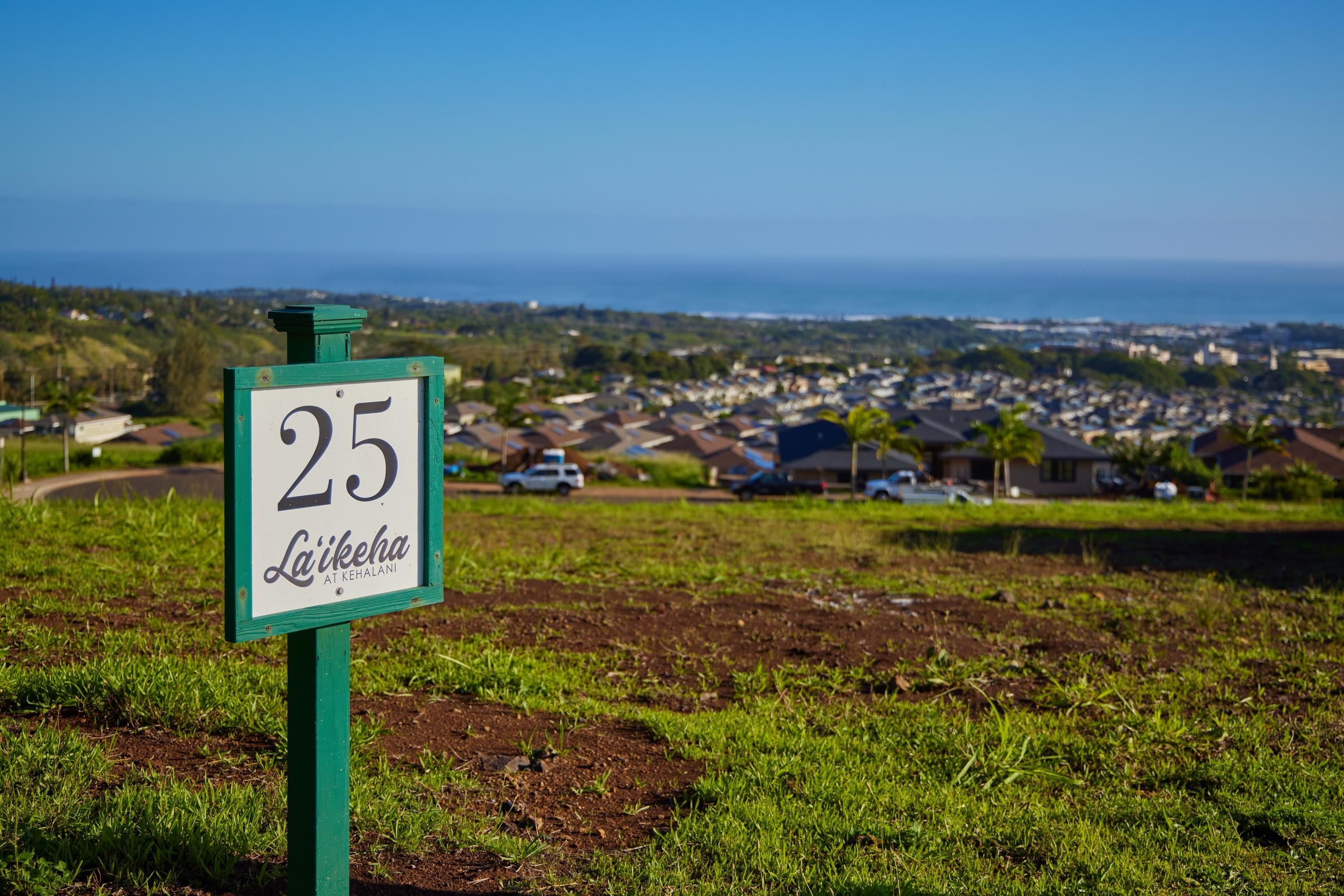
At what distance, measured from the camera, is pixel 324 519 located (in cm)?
270

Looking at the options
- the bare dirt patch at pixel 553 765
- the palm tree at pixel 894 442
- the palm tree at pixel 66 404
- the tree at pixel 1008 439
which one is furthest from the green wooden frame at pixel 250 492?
the palm tree at pixel 66 404

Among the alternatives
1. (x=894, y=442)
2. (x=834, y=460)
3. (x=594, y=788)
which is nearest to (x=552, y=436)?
(x=834, y=460)

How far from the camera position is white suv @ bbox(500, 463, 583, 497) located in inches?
1144

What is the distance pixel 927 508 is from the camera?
59.9 feet

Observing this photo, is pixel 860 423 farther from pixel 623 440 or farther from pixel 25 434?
pixel 623 440

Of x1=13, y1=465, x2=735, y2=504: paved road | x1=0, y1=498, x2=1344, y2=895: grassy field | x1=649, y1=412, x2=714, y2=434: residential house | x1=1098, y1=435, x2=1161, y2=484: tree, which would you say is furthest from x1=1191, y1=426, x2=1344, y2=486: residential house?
x1=0, y1=498, x2=1344, y2=895: grassy field

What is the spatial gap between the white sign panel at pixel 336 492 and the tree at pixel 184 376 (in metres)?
61.0

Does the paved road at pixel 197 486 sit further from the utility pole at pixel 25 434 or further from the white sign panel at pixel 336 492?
the white sign panel at pixel 336 492

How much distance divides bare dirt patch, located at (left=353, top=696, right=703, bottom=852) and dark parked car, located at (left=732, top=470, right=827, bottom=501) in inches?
990

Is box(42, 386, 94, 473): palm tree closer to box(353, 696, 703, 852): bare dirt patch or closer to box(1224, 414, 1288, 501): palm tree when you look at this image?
box(353, 696, 703, 852): bare dirt patch

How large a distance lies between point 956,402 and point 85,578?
79.4 metres

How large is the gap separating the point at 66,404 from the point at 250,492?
1304 inches

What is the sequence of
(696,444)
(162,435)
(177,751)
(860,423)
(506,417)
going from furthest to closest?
(696,444) → (162,435) → (506,417) → (860,423) → (177,751)

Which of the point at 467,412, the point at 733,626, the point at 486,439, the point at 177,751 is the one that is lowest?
the point at 486,439
